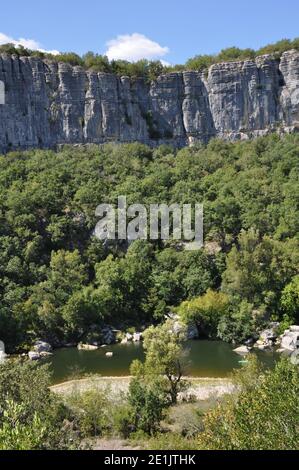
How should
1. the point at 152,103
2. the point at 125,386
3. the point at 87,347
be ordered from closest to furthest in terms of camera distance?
1. the point at 125,386
2. the point at 87,347
3. the point at 152,103

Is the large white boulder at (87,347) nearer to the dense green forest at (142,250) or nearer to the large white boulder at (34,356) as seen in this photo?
the dense green forest at (142,250)

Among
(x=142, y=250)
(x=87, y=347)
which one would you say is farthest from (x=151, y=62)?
(x=87, y=347)

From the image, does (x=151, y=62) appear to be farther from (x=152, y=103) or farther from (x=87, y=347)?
(x=87, y=347)

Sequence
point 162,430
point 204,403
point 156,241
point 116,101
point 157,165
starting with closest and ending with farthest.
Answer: point 162,430 < point 204,403 < point 156,241 < point 157,165 < point 116,101

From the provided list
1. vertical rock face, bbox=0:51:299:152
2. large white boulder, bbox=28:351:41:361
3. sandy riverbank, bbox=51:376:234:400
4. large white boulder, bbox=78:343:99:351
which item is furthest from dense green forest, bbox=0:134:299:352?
sandy riverbank, bbox=51:376:234:400

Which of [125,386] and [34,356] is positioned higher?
[125,386]
